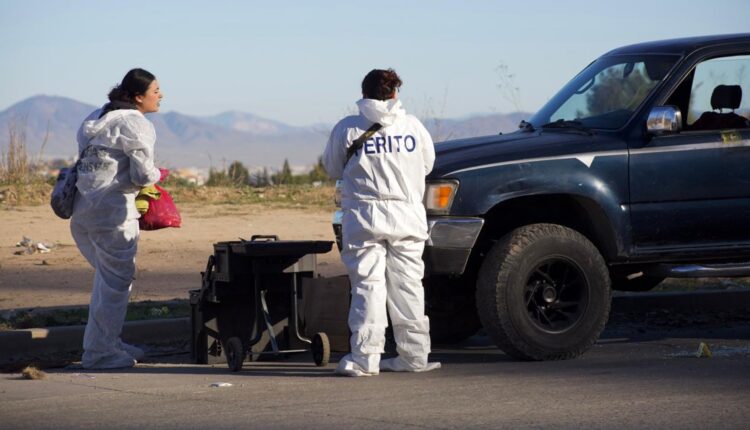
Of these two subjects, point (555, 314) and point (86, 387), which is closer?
point (86, 387)

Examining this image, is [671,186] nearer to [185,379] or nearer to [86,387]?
[185,379]

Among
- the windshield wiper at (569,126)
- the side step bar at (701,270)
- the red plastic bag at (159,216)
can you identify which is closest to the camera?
the side step bar at (701,270)

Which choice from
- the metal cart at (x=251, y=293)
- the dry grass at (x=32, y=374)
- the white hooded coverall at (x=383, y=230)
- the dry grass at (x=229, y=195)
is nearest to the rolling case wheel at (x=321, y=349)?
the metal cart at (x=251, y=293)

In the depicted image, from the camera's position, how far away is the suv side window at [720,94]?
30.9 ft

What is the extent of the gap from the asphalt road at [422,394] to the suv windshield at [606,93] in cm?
156

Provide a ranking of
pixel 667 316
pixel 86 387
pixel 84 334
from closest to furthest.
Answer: pixel 86 387 < pixel 84 334 < pixel 667 316

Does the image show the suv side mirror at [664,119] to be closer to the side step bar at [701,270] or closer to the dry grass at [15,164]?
the side step bar at [701,270]

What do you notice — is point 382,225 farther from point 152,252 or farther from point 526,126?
point 152,252

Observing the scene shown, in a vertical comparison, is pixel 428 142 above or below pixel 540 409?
above

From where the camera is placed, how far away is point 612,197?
8852mm

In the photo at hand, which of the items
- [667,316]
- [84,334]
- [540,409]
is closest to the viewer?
[540,409]

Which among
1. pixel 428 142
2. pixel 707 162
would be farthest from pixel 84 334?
pixel 707 162

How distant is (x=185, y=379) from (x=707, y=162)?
358cm

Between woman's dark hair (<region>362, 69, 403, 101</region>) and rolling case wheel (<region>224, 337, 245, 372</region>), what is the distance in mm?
1707
